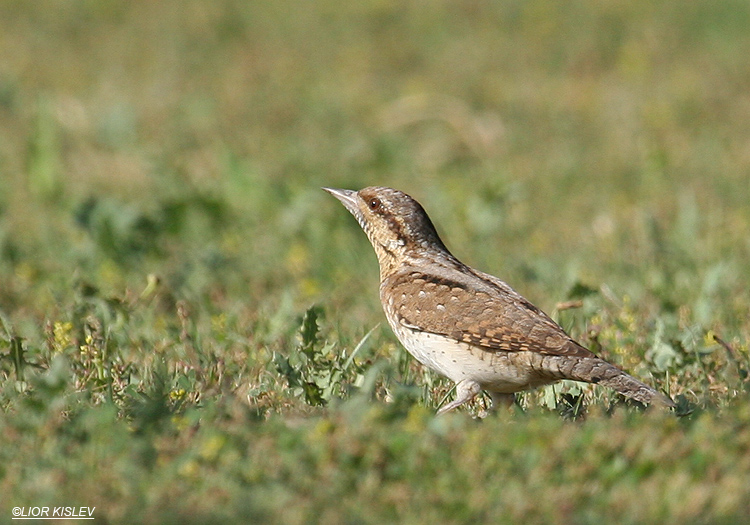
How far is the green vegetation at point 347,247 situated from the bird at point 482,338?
0.16 m

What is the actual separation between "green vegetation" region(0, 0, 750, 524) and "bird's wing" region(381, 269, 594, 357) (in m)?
0.30

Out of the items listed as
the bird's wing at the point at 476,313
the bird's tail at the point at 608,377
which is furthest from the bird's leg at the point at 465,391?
the bird's tail at the point at 608,377

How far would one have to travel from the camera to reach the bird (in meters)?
4.77

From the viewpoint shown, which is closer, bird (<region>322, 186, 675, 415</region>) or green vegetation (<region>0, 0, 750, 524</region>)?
green vegetation (<region>0, 0, 750, 524</region>)

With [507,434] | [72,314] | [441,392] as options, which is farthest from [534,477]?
[72,314]

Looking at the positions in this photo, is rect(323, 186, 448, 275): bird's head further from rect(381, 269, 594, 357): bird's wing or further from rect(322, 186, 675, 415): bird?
rect(381, 269, 594, 357): bird's wing

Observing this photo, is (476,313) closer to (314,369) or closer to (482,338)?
(482,338)

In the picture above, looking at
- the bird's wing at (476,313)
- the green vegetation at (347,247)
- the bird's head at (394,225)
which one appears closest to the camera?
the green vegetation at (347,247)

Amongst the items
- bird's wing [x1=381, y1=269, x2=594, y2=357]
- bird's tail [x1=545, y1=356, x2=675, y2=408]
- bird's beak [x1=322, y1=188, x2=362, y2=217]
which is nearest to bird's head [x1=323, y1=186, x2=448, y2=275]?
bird's beak [x1=322, y1=188, x2=362, y2=217]

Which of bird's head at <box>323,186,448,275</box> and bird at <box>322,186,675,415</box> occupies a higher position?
bird's head at <box>323,186,448,275</box>

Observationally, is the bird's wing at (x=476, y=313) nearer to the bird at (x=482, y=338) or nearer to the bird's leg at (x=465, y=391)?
the bird at (x=482, y=338)

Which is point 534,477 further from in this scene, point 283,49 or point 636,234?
point 283,49

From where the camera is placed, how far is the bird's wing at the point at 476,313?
490 centimetres

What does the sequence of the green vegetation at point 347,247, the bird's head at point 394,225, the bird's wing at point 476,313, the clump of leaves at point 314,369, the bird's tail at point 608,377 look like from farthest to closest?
the bird's head at point 394,225, the clump of leaves at point 314,369, the bird's wing at point 476,313, the bird's tail at point 608,377, the green vegetation at point 347,247
